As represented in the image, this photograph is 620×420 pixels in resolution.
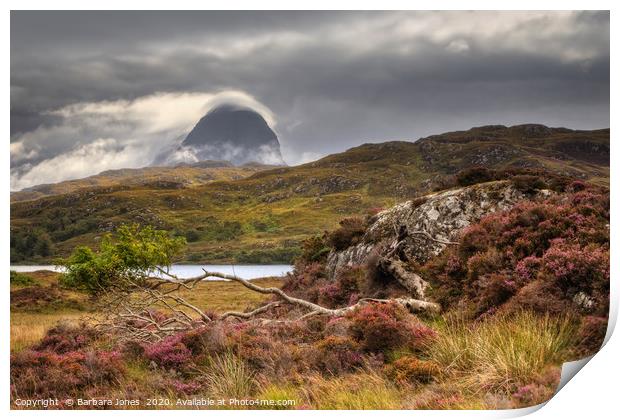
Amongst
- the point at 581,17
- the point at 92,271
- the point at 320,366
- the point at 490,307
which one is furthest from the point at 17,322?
the point at 581,17

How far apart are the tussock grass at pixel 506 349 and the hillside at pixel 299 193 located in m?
4.98

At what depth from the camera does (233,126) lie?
1198 centimetres

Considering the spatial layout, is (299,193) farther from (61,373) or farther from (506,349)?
(506,349)

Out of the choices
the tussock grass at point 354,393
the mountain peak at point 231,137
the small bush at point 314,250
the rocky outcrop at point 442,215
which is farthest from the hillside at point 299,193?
the tussock grass at point 354,393

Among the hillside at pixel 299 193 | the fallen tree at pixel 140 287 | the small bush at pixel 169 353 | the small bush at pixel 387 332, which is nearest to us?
the small bush at pixel 387 332

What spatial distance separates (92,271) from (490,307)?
344 inches

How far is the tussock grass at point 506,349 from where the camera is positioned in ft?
23.1

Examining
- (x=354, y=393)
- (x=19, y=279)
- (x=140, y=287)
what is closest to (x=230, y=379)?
(x=354, y=393)

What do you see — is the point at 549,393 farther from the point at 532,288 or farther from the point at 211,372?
the point at 211,372

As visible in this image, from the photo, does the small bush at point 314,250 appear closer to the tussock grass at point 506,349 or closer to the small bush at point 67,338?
the small bush at point 67,338

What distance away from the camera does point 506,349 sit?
7.10 meters

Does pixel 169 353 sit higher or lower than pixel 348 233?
lower

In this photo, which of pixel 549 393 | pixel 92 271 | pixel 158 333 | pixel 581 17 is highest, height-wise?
pixel 581 17

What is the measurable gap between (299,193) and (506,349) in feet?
37.4
